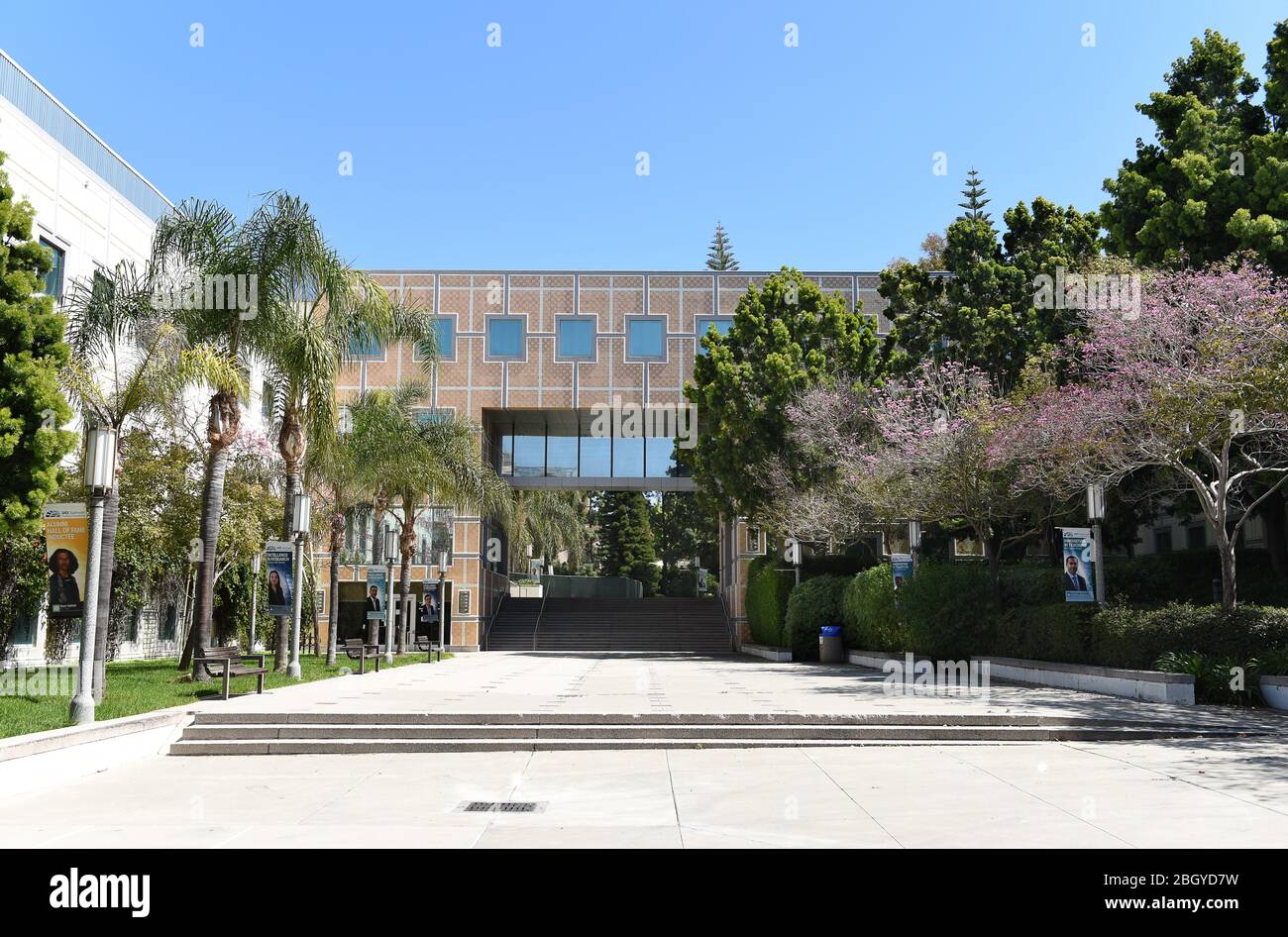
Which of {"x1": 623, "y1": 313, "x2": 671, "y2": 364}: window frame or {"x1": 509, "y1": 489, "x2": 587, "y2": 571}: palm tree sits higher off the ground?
{"x1": 623, "y1": 313, "x2": 671, "y2": 364}: window frame

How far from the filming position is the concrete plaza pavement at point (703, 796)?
6934 millimetres

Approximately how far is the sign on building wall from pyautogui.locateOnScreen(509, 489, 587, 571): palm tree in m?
32.0

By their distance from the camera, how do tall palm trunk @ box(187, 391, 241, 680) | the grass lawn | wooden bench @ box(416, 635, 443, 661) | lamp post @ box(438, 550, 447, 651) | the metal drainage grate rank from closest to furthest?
the metal drainage grate, the grass lawn, tall palm trunk @ box(187, 391, 241, 680), wooden bench @ box(416, 635, 443, 661), lamp post @ box(438, 550, 447, 651)

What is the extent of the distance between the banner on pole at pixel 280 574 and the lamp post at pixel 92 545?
6.46 m

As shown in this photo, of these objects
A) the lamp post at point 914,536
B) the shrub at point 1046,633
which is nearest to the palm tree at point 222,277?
the shrub at point 1046,633

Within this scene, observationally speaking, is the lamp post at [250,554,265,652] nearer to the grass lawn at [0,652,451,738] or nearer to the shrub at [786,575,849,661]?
the grass lawn at [0,652,451,738]

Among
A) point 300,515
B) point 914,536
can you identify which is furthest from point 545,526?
point 300,515

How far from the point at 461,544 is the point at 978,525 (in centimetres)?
2343

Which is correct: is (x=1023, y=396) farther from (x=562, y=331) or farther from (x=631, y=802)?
(x=562, y=331)

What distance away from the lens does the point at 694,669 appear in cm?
2653

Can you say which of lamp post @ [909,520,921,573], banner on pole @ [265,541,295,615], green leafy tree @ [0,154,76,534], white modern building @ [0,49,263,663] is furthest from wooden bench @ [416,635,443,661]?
green leafy tree @ [0,154,76,534]

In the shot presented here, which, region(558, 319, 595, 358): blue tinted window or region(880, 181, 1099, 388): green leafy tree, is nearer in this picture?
region(880, 181, 1099, 388): green leafy tree

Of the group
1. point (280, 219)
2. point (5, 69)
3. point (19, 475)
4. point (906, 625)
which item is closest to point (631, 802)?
point (19, 475)

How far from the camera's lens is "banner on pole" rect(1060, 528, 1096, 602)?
17.5m
